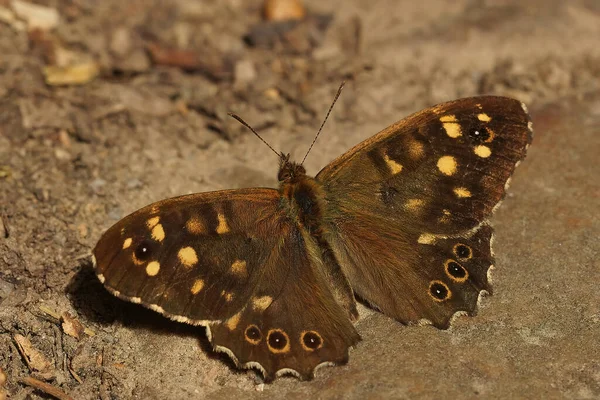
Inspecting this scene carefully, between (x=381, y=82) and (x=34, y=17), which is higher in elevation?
(x=381, y=82)

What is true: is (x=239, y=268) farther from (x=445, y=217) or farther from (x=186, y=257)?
(x=445, y=217)

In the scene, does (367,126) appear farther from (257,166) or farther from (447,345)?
(447,345)

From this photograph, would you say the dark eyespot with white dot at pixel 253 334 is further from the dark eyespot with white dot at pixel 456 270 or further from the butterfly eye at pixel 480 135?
the butterfly eye at pixel 480 135

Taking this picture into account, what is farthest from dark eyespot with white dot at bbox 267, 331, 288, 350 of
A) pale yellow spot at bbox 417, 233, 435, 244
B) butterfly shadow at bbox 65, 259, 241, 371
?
pale yellow spot at bbox 417, 233, 435, 244

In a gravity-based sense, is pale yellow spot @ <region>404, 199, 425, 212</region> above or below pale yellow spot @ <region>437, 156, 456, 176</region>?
below

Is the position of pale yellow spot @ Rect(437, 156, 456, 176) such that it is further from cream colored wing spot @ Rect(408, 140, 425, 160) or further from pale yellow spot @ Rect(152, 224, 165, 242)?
pale yellow spot @ Rect(152, 224, 165, 242)

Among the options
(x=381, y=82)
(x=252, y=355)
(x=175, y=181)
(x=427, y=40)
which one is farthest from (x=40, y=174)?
(x=427, y=40)
